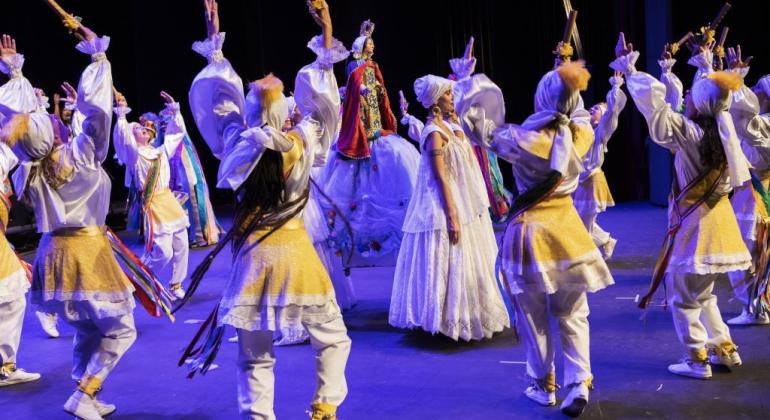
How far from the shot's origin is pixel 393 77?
1138 centimetres

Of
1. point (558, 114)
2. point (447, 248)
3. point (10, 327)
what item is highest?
point (558, 114)

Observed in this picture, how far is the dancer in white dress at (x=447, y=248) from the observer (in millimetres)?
4371

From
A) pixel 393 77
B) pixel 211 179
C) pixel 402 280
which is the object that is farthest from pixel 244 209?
pixel 211 179

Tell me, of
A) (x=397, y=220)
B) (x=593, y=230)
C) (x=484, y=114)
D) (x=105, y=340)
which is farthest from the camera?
(x=593, y=230)

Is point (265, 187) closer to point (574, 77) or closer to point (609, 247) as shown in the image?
point (574, 77)

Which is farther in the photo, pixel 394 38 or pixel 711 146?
pixel 394 38

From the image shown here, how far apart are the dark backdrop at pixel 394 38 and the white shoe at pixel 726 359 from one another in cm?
712

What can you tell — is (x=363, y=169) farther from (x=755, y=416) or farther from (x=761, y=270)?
(x=755, y=416)

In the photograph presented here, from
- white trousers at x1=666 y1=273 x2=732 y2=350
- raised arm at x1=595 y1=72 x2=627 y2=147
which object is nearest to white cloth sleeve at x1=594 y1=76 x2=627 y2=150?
raised arm at x1=595 y1=72 x2=627 y2=147

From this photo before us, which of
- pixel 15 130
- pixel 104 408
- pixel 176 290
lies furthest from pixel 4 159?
pixel 176 290

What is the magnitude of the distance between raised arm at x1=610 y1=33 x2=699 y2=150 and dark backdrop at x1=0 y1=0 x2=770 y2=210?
23.2 ft

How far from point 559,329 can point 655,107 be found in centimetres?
108

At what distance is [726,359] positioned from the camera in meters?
3.84

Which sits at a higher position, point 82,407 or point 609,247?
point 82,407
